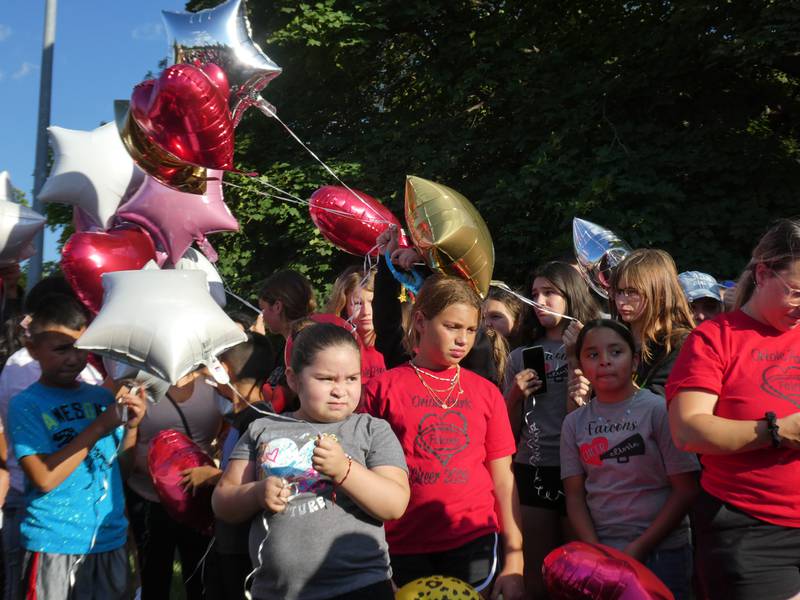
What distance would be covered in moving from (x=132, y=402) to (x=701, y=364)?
2.02 metres

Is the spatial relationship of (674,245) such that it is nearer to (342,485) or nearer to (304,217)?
(304,217)

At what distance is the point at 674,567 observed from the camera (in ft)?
9.19

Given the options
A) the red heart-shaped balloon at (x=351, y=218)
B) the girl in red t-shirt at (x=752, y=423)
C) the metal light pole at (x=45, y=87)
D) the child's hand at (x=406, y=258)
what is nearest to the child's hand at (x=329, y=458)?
the girl in red t-shirt at (x=752, y=423)

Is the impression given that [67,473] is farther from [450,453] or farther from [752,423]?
[752,423]

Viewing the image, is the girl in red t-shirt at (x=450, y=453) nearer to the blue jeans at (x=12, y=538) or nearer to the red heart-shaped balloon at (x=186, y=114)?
the red heart-shaped balloon at (x=186, y=114)

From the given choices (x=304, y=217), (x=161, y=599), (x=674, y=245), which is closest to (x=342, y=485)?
(x=161, y=599)

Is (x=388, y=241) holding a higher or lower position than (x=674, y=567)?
higher

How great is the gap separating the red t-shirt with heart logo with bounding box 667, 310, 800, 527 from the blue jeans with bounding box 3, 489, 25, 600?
2.81 metres

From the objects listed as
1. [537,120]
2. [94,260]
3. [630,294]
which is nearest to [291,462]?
[630,294]

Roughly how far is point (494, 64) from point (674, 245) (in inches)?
133

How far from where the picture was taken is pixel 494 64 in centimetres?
984

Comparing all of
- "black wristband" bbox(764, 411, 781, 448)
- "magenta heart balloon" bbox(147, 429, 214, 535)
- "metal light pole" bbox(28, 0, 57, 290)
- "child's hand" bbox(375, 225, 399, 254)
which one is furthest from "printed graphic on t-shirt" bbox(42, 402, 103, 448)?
"metal light pole" bbox(28, 0, 57, 290)

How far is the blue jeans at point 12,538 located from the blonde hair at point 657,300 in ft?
9.13

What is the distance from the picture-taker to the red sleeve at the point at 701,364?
7.50ft
